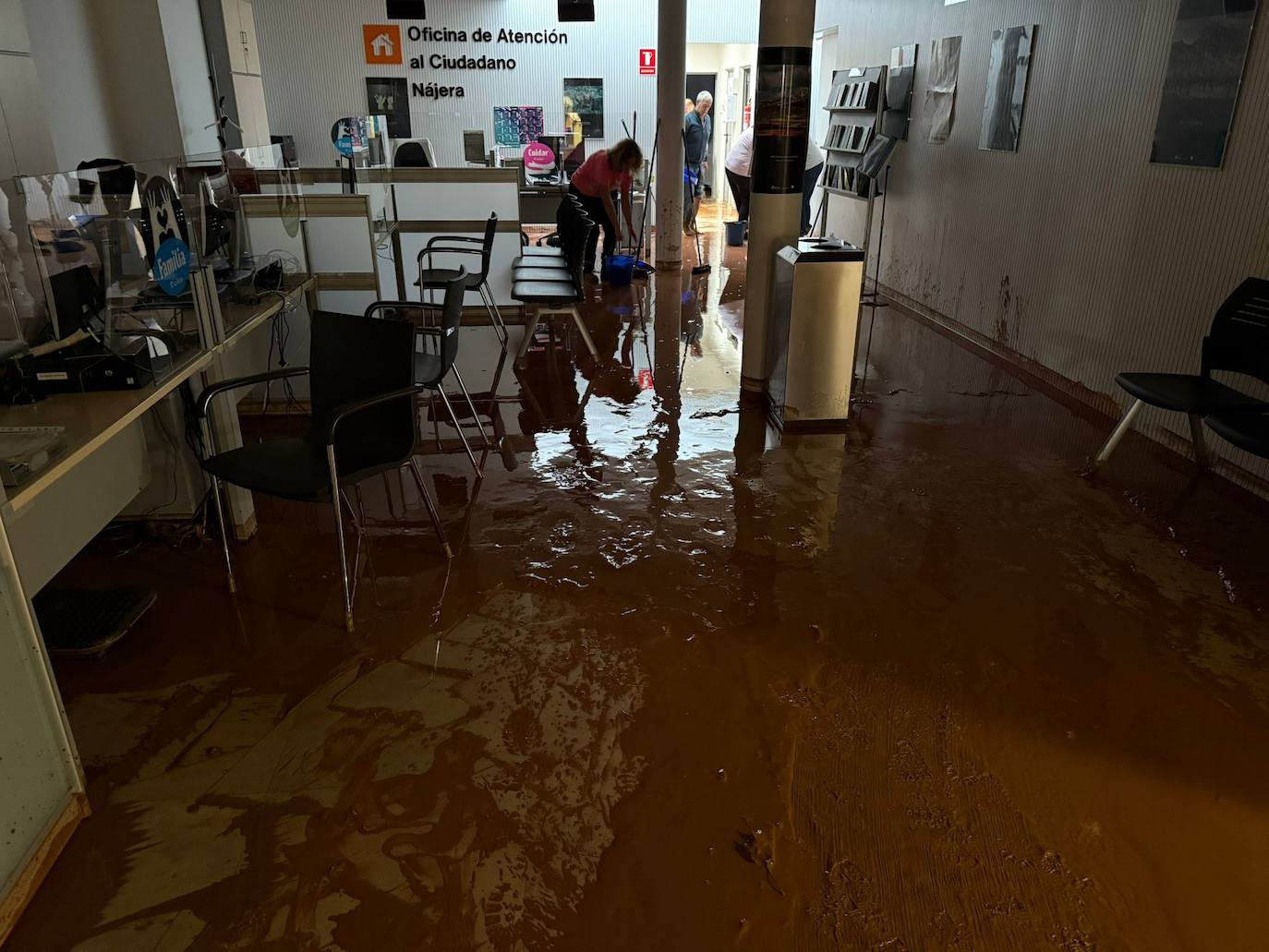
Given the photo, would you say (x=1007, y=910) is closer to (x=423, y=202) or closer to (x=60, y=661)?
(x=60, y=661)

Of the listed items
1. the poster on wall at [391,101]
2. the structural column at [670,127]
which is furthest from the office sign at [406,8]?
the structural column at [670,127]

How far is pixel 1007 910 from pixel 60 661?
251 cm

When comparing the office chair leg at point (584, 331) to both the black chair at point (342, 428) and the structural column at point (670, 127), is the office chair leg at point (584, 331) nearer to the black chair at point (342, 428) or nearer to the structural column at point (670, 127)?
the black chair at point (342, 428)

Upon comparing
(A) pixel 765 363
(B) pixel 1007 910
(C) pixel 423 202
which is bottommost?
(B) pixel 1007 910

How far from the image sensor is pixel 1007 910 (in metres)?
1.74

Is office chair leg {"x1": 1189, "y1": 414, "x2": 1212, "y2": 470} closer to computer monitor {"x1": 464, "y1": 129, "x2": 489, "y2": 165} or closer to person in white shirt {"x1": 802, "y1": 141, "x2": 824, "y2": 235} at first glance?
person in white shirt {"x1": 802, "y1": 141, "x2": 824, "y2": 235}

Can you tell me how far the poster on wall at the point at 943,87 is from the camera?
614 centimetres

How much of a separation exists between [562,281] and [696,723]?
357 centimetres

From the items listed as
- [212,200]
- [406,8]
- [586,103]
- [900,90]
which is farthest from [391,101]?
[212,200]

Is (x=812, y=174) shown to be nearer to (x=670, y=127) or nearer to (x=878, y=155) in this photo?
(x=670, y=127)

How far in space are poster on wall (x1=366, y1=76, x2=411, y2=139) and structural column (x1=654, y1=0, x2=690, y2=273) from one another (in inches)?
177

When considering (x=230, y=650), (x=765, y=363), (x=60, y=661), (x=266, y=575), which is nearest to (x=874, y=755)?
(x=230, y=650)

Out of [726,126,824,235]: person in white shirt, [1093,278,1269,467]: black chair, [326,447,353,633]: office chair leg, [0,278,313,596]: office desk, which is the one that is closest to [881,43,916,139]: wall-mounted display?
[726,126,824,235]: person in white shirt

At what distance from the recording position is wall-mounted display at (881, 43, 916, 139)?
6.90m
